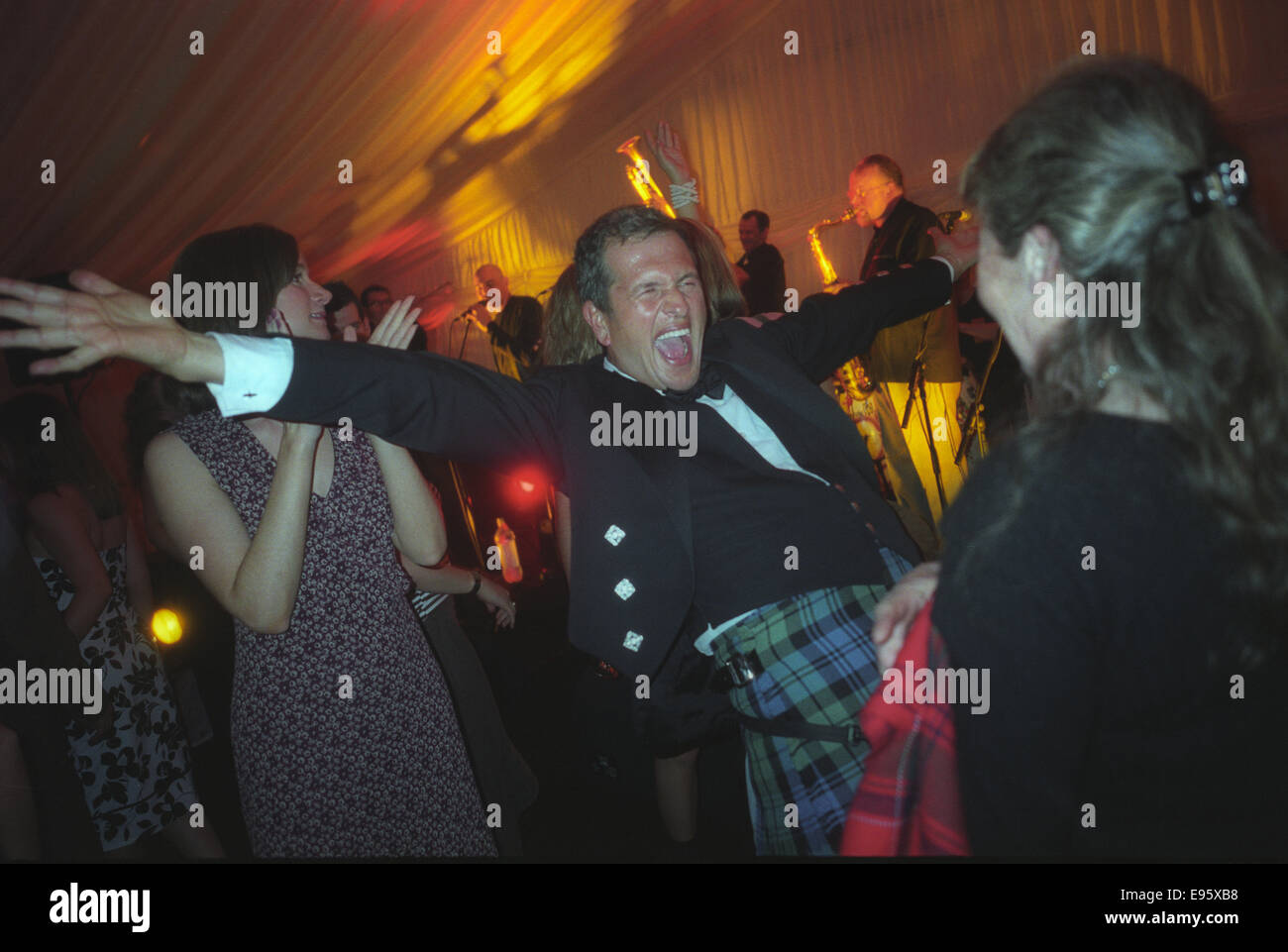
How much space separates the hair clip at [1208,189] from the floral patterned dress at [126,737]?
267cm

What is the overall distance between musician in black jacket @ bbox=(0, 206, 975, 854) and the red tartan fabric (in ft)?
1.79

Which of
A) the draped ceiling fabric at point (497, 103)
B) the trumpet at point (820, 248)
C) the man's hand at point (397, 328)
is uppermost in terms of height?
the draped ceiling fabric at point (497, 103)

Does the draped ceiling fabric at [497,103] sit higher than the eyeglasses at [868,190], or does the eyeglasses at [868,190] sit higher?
the draped ceiling fabric at [497,103]

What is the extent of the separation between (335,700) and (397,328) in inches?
27.9

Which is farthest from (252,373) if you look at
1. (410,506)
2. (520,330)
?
(520,330)

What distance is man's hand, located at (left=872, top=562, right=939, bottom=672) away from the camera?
108 cm

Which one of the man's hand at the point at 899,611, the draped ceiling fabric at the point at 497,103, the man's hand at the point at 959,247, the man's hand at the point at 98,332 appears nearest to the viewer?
the man's hand at the point at 98,332

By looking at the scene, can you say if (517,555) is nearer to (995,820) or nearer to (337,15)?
(337,15)

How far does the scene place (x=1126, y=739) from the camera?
2.83ft

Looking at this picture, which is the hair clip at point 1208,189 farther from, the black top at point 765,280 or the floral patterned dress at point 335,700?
the black top at point 765,280

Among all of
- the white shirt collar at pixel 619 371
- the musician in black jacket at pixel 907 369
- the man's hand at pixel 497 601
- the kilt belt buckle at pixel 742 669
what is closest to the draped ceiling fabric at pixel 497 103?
the musician in black jacket at pixel 907 369

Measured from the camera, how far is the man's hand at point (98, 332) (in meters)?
0.98

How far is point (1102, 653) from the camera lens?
819mm

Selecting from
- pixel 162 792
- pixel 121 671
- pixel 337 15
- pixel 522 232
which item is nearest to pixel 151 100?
pixel 337 15
